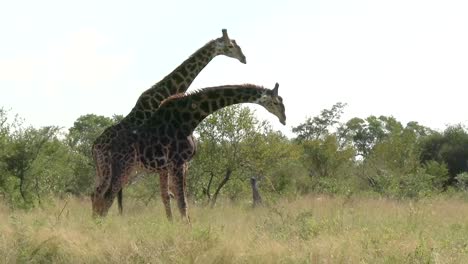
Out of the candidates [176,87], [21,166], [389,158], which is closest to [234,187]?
[21,166]

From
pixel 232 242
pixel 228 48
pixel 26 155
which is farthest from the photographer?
pixel 26 155

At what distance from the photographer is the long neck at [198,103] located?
34.9 feet

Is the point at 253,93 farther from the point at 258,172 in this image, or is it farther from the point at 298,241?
the point at 258,172

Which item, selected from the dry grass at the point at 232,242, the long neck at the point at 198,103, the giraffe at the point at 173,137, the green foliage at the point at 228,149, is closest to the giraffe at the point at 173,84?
the giraffe at the point at 173,137

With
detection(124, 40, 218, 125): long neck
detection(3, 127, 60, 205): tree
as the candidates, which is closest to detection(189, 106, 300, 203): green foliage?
detection(3, 127, 60, 205): tree

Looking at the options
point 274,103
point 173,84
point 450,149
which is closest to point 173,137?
point 173,84

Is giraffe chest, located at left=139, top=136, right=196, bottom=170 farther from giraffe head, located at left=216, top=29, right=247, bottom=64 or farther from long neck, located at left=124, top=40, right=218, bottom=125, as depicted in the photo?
giraffe head, located at left=216, top=29, right=247, bottom=64

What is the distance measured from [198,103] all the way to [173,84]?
1140 millimetres

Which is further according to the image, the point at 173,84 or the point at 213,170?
the point at 213,170

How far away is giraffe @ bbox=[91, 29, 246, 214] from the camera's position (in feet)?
35.7

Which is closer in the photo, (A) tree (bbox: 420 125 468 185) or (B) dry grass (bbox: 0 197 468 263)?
(B) dry grass (bbox: 0 197 468 263)

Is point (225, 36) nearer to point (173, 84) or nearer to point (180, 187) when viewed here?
point (173, 84)

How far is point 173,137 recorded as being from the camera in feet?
34.4

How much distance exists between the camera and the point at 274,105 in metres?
10.5
